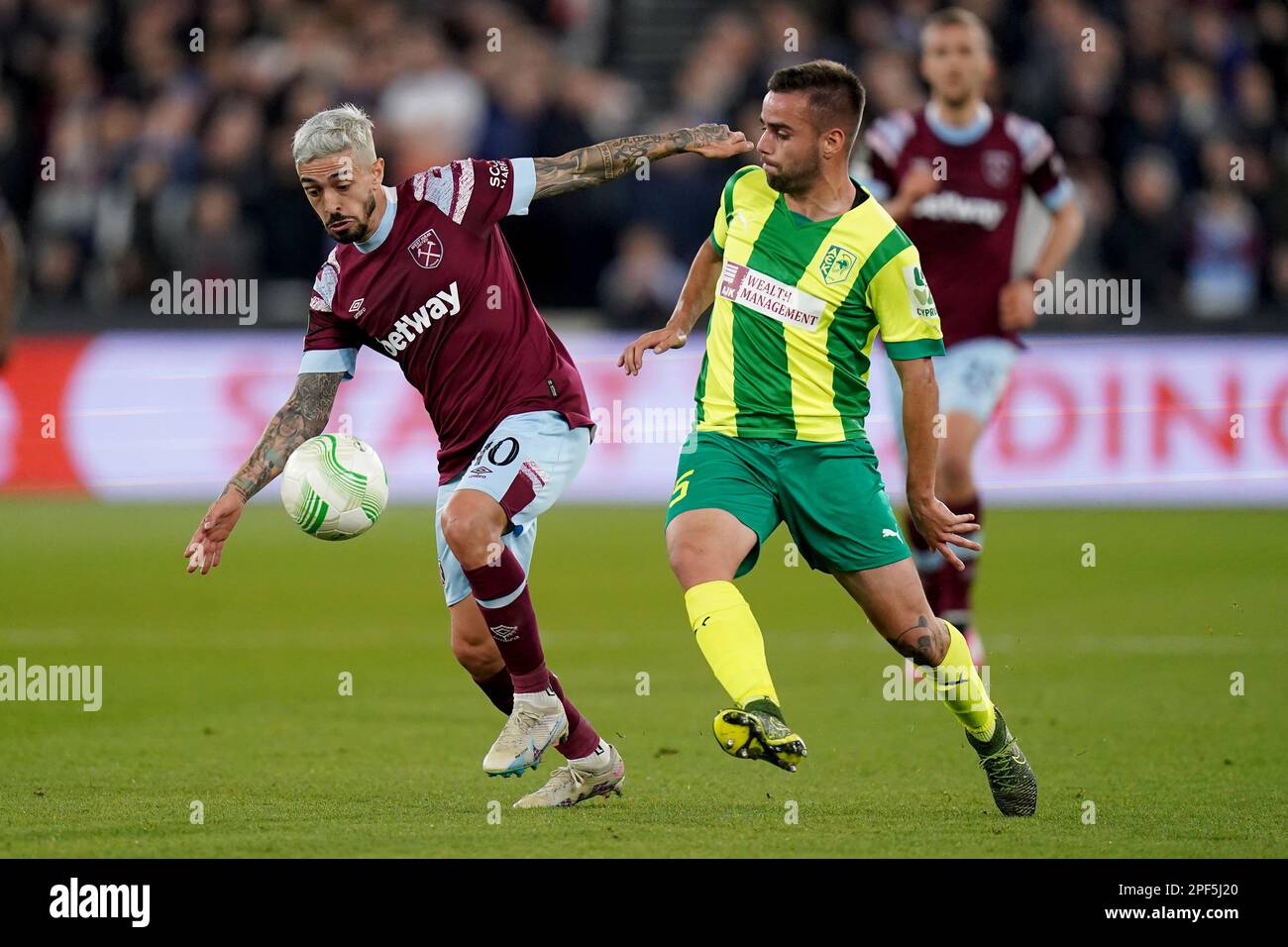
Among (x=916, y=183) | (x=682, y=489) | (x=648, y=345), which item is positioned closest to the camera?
(x=682, y=489)

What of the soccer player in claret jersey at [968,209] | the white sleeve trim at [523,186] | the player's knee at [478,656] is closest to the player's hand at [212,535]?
the player's knee at [478,656]

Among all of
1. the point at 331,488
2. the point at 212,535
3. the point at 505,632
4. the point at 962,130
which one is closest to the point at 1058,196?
the point at 962,130

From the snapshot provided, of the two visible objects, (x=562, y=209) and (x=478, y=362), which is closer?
(x=478, y=362)

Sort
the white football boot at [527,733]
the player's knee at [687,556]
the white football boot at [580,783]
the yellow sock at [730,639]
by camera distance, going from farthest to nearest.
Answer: the white football boot at [580,783] < the white football boot at [527,733] < the player's knee at [687,556] < the yellow sock at [730,639]

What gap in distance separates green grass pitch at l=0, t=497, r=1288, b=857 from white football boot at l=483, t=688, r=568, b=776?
7.2 inches

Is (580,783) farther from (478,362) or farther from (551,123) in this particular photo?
(551,123)

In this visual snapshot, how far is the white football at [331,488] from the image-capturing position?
6559 mm

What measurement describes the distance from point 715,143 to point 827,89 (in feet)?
2.16

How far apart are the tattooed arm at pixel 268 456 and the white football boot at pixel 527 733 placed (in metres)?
1.09

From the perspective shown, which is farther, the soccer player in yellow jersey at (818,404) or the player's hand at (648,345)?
the player's hand at (648,345)

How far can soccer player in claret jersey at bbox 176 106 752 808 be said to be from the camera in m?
6.56

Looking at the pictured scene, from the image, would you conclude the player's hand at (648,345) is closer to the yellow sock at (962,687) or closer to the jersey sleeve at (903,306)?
the jersey sleeve at (903,306)

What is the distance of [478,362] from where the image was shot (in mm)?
6836

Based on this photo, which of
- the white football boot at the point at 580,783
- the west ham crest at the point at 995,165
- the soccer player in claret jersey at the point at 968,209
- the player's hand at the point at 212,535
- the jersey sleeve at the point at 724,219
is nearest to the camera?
the player's hand at the point at 212,535
